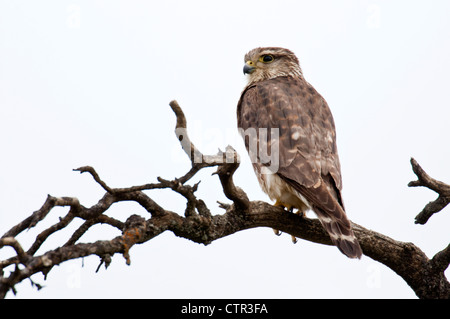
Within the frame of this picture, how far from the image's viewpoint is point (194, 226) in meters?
3.73

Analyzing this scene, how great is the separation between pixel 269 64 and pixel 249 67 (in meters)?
0.23

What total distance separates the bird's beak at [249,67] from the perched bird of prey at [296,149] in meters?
0.37

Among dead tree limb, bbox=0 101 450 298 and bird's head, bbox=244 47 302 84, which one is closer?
dead tree limb, bbox=0 101 450 298

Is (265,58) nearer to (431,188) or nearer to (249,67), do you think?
(249,67)

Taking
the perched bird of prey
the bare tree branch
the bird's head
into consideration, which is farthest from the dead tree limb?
the bird's head

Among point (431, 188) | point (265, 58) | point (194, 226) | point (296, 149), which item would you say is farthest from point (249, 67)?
point (194, 226)

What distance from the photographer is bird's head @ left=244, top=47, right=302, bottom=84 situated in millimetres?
6125

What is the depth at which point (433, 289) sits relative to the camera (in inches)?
185

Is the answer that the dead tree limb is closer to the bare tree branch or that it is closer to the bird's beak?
the bare tree branch

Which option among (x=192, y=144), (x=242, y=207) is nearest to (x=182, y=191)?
(x=192, y=144)

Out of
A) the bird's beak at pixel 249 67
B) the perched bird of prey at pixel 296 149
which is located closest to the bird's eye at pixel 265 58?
the bird's beak at pixel 249 67

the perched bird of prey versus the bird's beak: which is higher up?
the bird's beak

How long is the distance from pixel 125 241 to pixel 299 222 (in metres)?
→ 1.66

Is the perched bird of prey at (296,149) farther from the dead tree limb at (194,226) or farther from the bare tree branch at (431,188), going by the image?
the bare tree branch at (431,188)
